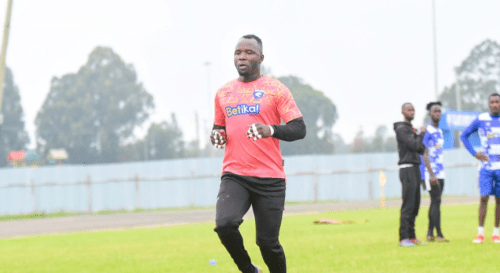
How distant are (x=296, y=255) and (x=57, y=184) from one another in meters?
27.3

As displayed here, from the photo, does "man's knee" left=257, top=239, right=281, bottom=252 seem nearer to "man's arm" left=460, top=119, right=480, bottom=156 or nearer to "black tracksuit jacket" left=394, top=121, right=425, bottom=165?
"black tracksuit jacket" left=394, top=121, right=425, bottom=165

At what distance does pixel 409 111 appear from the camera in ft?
36.1

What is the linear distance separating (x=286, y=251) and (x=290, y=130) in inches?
224

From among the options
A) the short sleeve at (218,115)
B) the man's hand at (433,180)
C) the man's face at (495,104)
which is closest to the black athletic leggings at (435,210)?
the man's hand at (433,180)

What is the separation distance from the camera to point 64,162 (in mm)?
81250

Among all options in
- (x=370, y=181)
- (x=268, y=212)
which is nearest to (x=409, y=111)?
(x=268, y=212)

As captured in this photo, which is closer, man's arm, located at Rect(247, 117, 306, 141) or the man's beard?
man's arm, located at Rect(247, 117, 306, 141)

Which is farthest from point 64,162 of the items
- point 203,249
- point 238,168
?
point 238,168

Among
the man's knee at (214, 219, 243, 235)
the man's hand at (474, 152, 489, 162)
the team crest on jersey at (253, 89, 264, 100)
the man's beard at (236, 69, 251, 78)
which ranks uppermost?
the man's beard at (236, 69, 251, 78)

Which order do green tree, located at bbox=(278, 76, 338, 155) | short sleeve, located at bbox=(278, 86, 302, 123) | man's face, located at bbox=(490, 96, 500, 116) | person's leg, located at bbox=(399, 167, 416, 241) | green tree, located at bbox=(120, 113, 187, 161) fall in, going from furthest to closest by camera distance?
green tree, located at bbox=(120, 113, 187, 161), green tree, located at bbox=(278, 76, 338, 155), person's leg, located at bbox=(399, 167, 416, 241), man's face, located at bbox=(490, 96, 500, 116), short sleeve, located at bbox=(278, 86, 302, 123)

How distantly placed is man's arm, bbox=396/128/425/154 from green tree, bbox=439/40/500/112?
2935 inches

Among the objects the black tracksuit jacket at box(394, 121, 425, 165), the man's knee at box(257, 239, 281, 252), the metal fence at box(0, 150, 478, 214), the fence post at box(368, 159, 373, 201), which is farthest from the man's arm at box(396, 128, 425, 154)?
the fence post at box(368, 159, 373, 201)

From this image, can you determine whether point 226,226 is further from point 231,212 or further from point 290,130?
point 290,130

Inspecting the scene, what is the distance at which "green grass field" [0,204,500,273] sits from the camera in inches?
353
